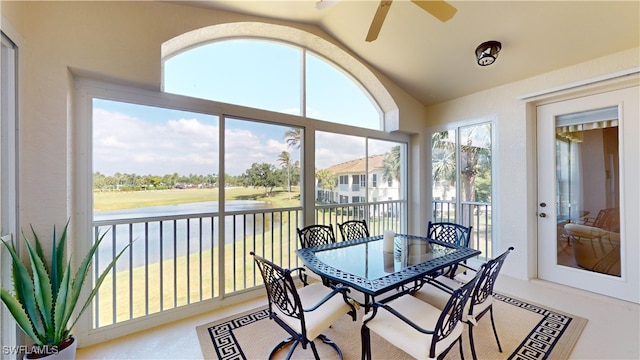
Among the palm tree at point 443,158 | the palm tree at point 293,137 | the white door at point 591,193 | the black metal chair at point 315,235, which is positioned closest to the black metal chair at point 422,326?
the black metal chair at point 315,235

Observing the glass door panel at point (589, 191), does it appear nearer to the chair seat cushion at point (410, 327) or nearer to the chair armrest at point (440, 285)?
the chair armrest at point (440, 285)

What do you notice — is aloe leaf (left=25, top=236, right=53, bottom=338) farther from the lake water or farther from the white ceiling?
the white ceiling

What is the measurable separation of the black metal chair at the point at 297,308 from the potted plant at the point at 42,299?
1219mm

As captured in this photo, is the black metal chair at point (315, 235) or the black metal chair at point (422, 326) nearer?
the black metal chair at point (422, 326)

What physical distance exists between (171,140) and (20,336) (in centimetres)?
170

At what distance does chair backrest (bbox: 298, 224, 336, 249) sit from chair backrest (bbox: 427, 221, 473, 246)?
4.07 ft

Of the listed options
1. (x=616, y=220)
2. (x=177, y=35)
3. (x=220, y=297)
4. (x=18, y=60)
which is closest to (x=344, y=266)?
(x=220, y=297)

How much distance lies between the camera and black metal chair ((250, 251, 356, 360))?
4.99 ft

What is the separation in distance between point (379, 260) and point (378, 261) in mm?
27

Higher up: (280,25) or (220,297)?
(280,25)

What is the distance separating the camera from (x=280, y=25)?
9.28 ft

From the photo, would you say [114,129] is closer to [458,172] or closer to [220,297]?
[220,297]

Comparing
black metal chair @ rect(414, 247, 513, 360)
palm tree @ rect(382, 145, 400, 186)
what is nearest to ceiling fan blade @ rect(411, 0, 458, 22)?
black metal chair @ rect(414, 247, 513, 360)

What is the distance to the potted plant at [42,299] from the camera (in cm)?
148
